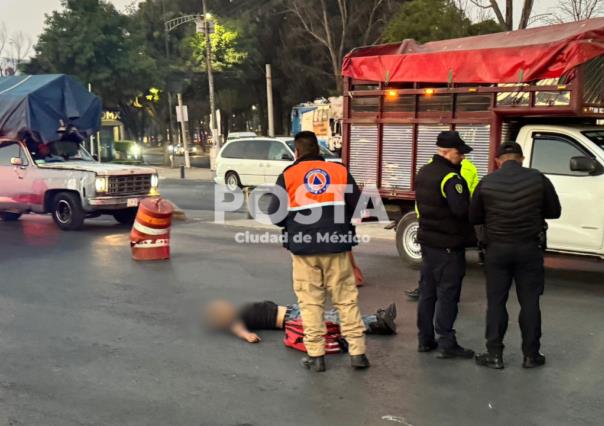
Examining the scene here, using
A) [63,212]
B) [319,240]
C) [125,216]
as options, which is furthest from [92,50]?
[319,240]

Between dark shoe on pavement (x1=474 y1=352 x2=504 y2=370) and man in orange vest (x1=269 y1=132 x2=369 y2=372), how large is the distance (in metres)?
0.90

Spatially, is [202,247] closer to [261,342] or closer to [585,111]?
[261,342]

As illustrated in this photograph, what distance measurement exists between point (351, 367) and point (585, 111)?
15.0ft

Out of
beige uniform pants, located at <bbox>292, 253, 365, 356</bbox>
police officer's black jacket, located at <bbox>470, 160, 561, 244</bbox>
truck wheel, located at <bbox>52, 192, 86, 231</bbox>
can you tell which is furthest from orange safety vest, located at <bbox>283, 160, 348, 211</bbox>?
truck wheel, located at <bbox>52, 192, 86, 231</bbox>

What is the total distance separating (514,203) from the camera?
4.91 metres

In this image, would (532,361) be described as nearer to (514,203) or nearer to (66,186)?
(514,203)

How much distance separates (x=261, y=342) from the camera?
5.83m

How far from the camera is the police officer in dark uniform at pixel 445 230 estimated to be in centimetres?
516

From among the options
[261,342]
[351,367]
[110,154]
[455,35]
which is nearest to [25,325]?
[261,342]

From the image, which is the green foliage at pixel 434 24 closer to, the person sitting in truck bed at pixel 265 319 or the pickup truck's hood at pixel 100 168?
the pickup truck's hood at pixel 100 168

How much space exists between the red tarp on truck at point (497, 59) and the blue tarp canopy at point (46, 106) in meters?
6.75

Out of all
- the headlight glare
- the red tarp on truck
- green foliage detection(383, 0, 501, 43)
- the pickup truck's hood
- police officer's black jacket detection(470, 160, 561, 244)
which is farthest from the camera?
green foliage detection(383, 0, 501, 43)

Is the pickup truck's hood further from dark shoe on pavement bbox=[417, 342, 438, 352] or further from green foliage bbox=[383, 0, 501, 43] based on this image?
green foliage bbox=[383, 0, 501, 43]

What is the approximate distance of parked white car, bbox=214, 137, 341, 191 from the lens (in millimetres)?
19531
